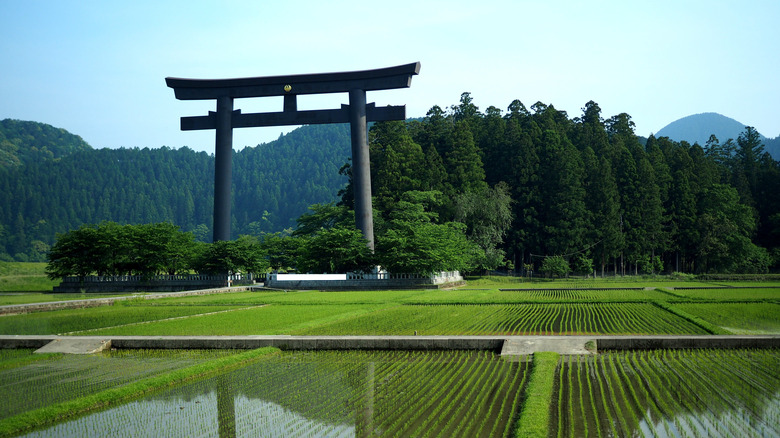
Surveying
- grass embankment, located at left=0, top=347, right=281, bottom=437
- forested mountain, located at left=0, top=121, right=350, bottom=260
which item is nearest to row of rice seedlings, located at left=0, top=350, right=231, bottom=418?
grass embankment, located at left=0, top=347, right=281, bottom=437

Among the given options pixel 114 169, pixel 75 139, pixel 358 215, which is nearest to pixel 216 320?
pixel 358 215

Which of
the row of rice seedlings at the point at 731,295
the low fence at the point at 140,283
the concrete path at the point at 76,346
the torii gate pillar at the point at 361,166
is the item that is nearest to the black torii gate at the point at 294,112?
the torii gate pillar at the point at 361,166

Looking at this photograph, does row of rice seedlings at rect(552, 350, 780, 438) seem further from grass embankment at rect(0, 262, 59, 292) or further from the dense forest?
the dense forest

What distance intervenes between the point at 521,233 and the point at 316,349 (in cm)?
4890

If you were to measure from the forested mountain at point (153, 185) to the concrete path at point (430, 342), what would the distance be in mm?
102983

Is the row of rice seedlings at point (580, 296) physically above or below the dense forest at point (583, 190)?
below

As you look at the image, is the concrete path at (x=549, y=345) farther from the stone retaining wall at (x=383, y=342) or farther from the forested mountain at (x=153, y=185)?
the forested mountain at (x=153, y=185)

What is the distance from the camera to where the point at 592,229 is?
5944 centimetres

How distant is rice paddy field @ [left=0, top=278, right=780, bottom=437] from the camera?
26.7ft

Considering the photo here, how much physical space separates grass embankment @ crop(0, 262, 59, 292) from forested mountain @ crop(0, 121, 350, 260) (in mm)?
41859

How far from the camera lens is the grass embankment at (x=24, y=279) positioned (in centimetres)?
4134

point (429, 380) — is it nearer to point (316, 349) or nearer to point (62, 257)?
point (316, 349)

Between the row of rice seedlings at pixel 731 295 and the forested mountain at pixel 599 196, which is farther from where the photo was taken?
the forested mountain at pixel 599 196

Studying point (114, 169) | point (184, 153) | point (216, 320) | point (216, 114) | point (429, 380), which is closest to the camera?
point (429, 380)
